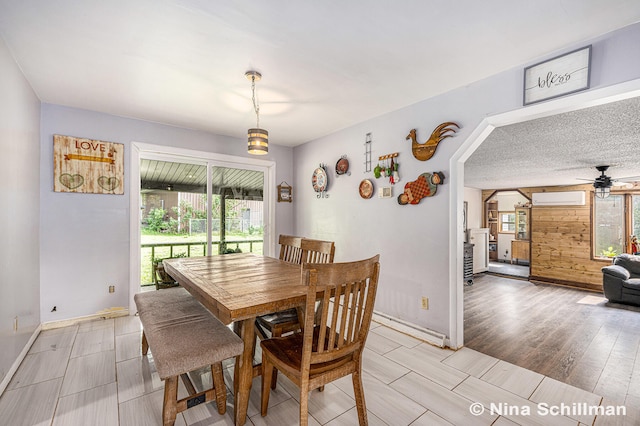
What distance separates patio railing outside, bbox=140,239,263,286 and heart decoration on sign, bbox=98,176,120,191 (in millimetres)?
780

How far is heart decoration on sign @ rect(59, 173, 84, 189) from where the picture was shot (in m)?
2.97

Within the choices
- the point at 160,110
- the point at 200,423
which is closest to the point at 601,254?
the point at 200,423

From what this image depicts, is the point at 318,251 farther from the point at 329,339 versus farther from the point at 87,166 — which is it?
the point at 87,166

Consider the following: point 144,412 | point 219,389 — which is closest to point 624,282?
point 219,389

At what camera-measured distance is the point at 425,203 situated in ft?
9.08

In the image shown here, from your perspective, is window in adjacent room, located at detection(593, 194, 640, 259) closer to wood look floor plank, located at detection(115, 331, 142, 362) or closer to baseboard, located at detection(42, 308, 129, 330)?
wood look floor plank, located at detection(115, 331, 142, 362)

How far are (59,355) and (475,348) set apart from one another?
368 centimetres

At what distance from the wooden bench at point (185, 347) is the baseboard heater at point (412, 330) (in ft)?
6.15

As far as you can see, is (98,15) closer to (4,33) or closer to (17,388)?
(4,33)

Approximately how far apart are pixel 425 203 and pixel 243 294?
200 cm

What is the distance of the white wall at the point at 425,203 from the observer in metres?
1.95

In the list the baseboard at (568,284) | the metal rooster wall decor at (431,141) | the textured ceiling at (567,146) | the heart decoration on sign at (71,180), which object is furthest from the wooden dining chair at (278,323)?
the baseboard at (568,284)

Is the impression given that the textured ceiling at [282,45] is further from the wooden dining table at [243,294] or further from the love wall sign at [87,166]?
the wooden dining table at [243,294]

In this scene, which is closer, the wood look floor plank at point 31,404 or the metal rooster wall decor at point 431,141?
the wood look floor plank at point 31,404
